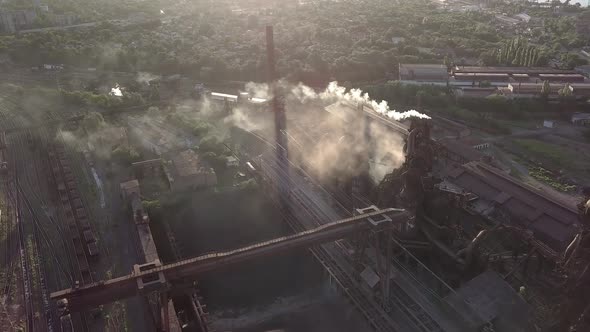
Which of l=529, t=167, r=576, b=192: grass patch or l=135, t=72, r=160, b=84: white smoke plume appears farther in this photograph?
l=135, t=72, r=160, b=84: white smoke plume

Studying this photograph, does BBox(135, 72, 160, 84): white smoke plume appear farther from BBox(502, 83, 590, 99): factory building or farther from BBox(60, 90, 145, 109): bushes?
BBox(502, 83, 590, 99): factory building

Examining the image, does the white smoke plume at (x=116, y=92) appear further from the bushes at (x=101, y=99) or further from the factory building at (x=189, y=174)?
the factory building at (x=189, y=174)

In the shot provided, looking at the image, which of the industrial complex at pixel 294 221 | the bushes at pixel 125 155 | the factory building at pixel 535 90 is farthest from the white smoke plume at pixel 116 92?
the factory building at pixel 535 90

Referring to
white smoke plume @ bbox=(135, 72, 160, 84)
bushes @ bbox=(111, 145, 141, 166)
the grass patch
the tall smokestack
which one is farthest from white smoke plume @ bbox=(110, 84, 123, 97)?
the grass patch

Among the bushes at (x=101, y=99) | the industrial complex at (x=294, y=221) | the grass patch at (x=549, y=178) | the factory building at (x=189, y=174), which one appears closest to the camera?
the industrial complex at (x=294, y=221)

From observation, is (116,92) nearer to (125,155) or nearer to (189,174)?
(125,155)
